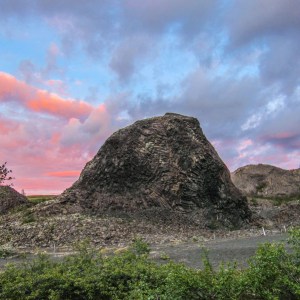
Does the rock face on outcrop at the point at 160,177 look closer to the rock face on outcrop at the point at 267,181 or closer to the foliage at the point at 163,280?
the foliage at the point at 163,280

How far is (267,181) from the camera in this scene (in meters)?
84.6

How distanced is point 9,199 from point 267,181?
191 ft

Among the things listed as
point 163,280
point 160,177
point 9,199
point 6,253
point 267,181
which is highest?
point 267,181

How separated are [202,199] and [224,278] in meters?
26.7

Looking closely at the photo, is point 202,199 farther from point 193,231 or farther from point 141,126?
point 141,126

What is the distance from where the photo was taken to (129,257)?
11133mm

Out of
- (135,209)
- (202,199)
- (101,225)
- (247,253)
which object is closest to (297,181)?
(202,199)

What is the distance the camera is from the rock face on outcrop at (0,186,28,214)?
3981 centimetres

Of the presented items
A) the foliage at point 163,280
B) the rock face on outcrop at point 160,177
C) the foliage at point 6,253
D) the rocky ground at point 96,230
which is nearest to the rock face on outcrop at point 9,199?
the rocky ground at point 96,230

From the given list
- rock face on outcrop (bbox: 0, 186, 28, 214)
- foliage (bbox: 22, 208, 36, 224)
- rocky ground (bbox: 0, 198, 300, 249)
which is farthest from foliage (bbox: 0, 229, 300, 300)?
rock face on outcrop (bbox: 0, 186, 28, 214)

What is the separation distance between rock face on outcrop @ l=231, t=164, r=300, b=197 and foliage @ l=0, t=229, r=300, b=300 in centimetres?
7358

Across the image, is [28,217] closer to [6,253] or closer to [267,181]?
[6,253]

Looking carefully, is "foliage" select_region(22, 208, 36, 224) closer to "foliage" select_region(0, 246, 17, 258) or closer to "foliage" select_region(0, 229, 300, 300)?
"foliage" select_region(0, 246, 17, 258)

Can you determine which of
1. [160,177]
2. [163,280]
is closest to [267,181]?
[160,177]
